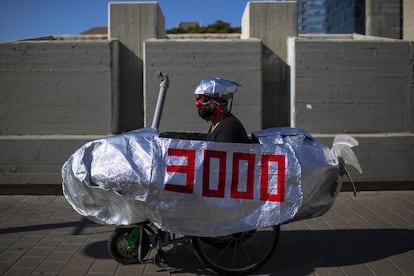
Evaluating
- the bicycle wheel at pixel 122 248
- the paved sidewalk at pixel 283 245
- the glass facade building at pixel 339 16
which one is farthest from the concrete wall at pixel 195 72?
the glass facade building at pixel 339 16

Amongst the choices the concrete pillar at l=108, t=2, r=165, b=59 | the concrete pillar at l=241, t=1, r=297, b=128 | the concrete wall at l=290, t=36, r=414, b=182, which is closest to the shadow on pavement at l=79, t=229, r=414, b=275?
the concrete wall at l=290, t=36, r=414, b=182

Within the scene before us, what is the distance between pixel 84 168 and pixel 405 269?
329cm

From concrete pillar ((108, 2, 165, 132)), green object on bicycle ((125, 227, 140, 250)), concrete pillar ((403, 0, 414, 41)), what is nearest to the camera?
green object on bicycle ((125, 227, 140, 250))

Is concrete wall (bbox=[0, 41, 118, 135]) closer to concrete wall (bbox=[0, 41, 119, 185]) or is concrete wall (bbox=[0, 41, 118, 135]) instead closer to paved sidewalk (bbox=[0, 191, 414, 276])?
concrete wall (bbox=[0, 41, 119, 185])

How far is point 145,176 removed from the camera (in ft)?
15.1

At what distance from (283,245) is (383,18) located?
12.9 meters

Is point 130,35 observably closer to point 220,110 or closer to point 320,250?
point 220,110

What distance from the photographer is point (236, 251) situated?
17.1ft

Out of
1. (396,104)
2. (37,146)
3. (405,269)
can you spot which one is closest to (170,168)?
(405,269)

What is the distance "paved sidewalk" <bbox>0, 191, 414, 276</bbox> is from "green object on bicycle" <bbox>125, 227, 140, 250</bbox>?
22 centimetres

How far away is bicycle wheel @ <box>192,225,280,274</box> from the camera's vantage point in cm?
480

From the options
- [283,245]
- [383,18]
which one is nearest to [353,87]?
[283,245]

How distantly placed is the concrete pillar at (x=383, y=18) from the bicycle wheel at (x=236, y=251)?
42.7ft

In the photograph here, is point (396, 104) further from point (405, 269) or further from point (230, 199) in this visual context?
point (230, 199)
